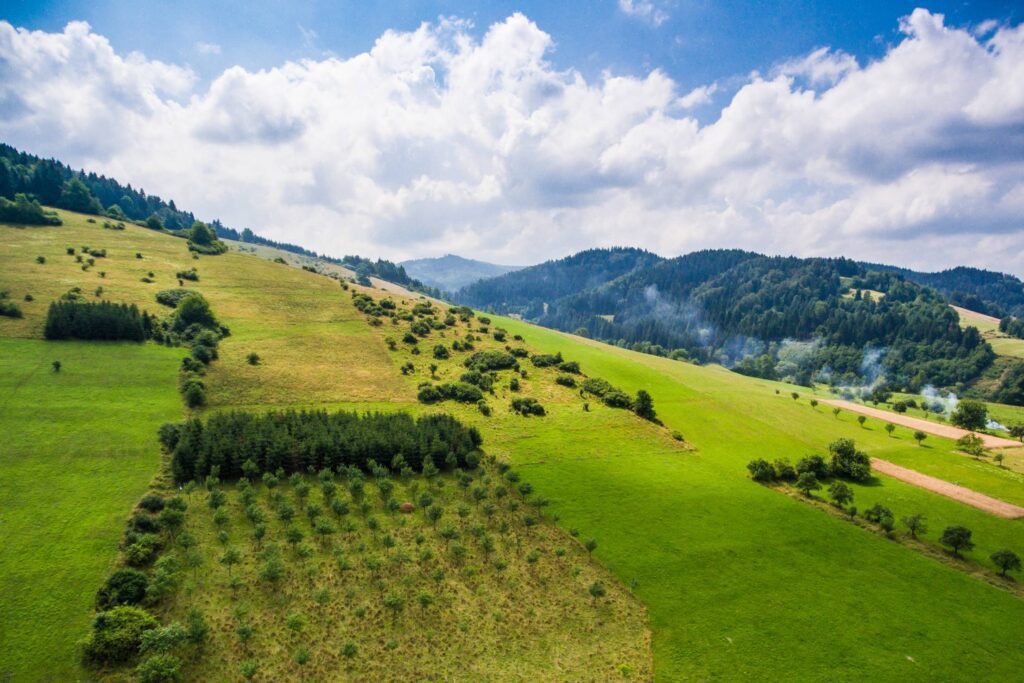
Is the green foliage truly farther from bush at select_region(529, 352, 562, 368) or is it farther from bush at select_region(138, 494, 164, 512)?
bush at select_region(529, 352, 562, 368)

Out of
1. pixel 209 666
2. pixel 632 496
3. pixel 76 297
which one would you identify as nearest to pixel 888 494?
pixel 632 496

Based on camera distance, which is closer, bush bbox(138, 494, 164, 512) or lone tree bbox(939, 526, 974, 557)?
bush bbox(138, 494, 164, 512)

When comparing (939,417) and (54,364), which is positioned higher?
(939,417)

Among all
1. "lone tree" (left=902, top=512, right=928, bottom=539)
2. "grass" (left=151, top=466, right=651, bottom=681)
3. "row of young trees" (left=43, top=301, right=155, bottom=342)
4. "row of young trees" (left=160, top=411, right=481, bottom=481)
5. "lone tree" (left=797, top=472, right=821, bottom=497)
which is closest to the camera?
"grass" (left=151, top=466, right=651, bottom=681)

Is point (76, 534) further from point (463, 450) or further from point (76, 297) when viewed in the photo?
point (76, 297)

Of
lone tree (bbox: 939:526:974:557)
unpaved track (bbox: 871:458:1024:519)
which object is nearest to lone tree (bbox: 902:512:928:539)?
lone tree (bbox: 939:526:974:557)

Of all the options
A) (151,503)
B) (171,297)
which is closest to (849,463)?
(151,503)
